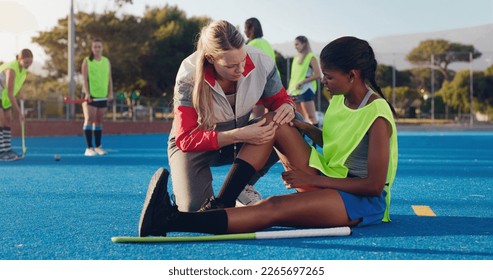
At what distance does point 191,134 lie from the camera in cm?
378

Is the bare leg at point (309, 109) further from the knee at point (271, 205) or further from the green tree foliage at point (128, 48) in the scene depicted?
the green tree foliage at point (128, 48)

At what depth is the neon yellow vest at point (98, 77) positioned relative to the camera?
10.4 m

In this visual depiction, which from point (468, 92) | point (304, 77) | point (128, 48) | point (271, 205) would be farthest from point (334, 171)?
point (468, 92)

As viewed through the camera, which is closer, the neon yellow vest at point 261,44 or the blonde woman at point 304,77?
the neon yellow vest at point 261,44

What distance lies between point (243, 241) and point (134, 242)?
0.48 meters

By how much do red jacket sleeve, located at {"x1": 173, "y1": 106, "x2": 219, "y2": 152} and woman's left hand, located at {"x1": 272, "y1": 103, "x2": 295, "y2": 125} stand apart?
33 cm

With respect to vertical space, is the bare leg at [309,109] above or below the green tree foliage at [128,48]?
below

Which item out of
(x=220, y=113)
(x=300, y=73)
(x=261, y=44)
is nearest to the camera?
(x=220, y=113)

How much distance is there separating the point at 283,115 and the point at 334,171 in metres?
0.39

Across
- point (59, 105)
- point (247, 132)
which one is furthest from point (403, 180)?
point (59, 105)

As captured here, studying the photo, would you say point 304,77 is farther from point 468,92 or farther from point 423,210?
point 468,92

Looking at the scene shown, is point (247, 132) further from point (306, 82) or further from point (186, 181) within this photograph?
point (306, 82)

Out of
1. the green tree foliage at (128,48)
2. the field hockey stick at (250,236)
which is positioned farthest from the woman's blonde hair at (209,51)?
the green tree foliage at (128,48)

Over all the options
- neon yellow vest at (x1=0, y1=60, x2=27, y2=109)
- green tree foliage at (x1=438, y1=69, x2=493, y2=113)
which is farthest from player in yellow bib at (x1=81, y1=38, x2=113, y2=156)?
green tree foliage at (x1=438, y1=69, x2=493, y2=113)
